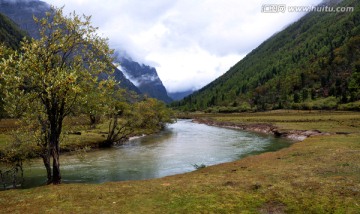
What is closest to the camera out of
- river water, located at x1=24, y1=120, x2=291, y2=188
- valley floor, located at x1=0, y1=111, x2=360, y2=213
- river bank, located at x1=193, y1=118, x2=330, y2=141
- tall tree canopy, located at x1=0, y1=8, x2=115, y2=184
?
valley floor, located at x1=0, y1=111, x2=360, y2=213

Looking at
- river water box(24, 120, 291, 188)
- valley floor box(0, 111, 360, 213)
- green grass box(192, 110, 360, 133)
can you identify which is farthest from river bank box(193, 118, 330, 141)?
valley floor box(0, 111, 360, 213)

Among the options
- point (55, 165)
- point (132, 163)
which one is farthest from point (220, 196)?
point (132, 163)

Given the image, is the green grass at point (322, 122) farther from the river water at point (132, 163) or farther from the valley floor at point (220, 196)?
the valley floor at point (220, 196)

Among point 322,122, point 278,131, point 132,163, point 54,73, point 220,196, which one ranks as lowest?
point 278,131

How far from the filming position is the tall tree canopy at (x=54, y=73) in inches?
1006

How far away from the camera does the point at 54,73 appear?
2753 cm

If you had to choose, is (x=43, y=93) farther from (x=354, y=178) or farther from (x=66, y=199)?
(x=354, y=178)

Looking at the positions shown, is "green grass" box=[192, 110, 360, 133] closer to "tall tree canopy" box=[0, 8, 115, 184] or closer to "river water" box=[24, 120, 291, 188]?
"river water" box=[24, 120, 291, 188]

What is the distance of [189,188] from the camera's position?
1000 inches

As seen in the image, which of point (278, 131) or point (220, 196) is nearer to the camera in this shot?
point (220, 196)

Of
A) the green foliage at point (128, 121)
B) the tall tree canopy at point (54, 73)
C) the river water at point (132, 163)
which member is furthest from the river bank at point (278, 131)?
the tall tree canopy at point (54, 73)

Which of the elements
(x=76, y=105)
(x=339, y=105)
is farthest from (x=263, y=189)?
(x=339, y=105)

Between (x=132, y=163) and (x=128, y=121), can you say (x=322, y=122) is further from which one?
(x=132, y=163)

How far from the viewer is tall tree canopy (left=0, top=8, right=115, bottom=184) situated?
2556 centimetres
